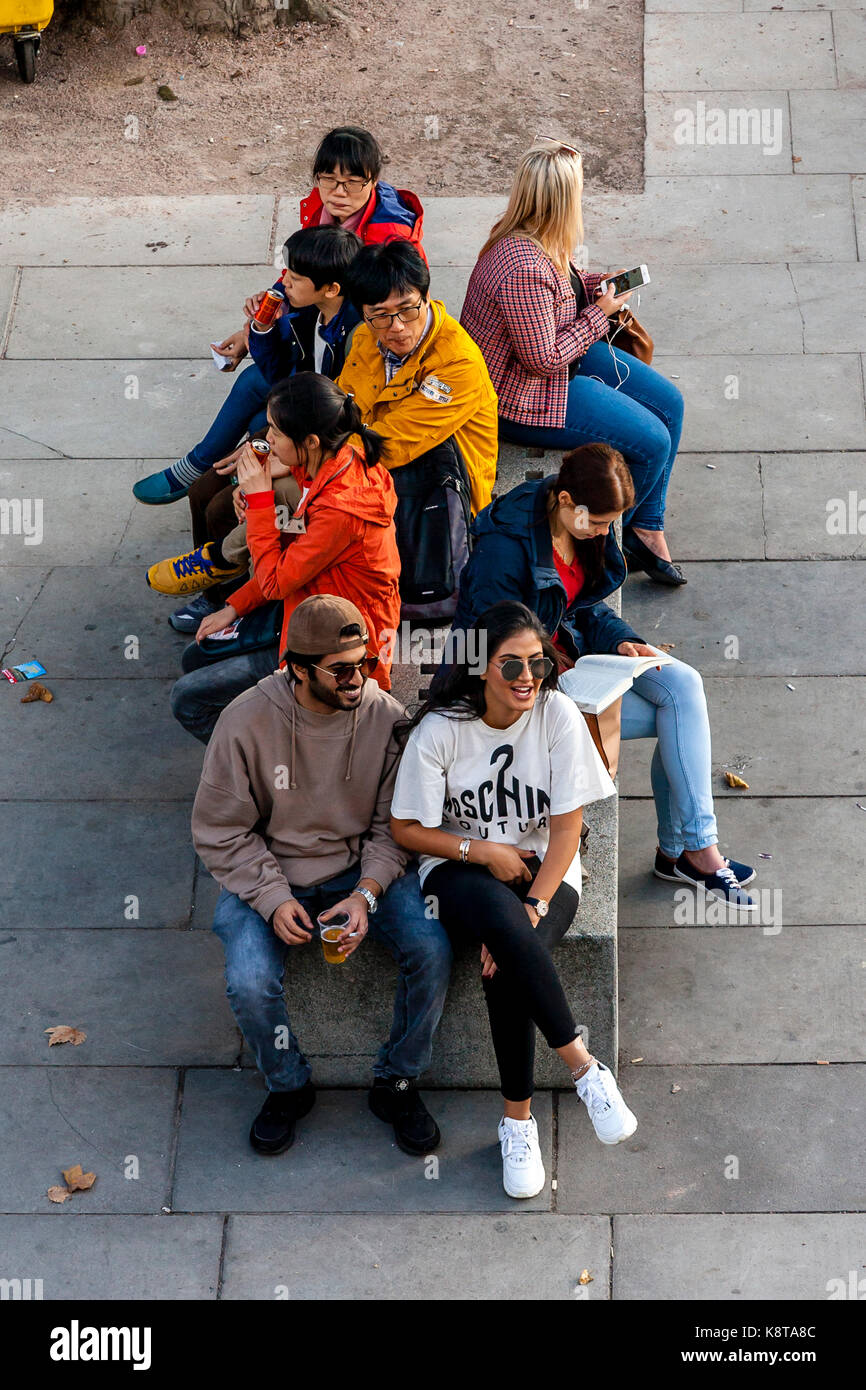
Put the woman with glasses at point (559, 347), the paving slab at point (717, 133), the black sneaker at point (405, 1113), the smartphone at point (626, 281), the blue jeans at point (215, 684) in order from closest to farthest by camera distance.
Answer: the black sneaker at point (405, 1113) < the blue jeans at point (215, 684) < the woman with glasses at point (559, 347) < the smartphone at point (626, 281) < the paving slab at point (717, 133)

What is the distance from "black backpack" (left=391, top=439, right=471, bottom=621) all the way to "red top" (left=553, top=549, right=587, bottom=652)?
0.50 meters

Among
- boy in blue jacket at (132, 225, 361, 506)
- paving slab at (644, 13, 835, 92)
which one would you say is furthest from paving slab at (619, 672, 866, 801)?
paving slab at (644, 13, 835, 92)

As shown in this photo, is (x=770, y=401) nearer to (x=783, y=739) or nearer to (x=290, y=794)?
(x=783, y=739)

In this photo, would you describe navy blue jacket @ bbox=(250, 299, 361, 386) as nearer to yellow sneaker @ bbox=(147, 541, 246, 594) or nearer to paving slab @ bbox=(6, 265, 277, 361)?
yellow sneaker @ bbox=(147, 541, 246, 594)

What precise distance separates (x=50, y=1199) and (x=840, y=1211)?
2404 millimetres

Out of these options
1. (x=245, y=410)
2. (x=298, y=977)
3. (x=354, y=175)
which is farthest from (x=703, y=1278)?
(x=354, y=175)

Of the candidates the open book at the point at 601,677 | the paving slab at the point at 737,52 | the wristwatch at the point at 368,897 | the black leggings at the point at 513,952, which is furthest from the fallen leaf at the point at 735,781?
the paving slab at the point at 737,52

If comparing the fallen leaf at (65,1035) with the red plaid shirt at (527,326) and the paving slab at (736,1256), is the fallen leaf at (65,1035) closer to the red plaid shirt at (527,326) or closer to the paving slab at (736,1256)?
the paving slab at (736,1256)

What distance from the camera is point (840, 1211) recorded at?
15.4 feet

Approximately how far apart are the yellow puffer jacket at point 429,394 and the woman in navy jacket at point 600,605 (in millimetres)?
386

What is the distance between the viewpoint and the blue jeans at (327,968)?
474 centimetres

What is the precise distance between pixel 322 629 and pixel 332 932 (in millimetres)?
905

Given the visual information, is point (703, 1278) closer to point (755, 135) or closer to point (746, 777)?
point (746, 777)

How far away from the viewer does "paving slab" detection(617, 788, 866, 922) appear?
5.73m
